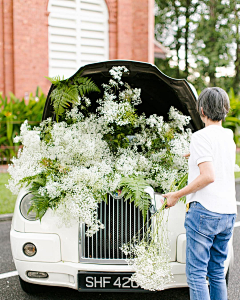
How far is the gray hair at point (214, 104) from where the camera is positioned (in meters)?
2.48

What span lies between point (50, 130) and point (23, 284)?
1.55m

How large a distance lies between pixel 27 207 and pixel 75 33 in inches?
502

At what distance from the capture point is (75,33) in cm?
1477

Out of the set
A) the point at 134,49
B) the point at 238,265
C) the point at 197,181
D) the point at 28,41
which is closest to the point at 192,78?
the point at 134,49

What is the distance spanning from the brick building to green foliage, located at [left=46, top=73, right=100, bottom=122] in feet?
34.0

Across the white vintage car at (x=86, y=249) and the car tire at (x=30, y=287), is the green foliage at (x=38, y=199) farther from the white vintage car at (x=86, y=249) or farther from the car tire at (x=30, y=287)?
the car tire at (x=30, y=287)

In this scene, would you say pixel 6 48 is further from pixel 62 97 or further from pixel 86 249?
pixel 86 249

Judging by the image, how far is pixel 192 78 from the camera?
2997 cm

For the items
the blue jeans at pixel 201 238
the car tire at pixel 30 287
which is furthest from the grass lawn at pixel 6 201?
the blue jeans at pixel 201 238

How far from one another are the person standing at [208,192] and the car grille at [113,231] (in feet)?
2.09

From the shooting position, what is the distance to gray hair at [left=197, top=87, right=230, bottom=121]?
2.48m

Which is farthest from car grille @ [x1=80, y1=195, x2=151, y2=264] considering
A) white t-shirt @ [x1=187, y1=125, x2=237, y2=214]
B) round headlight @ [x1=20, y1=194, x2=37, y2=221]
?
white t-shirt @ [x1=187, y1=125, x2=237, y2=214]

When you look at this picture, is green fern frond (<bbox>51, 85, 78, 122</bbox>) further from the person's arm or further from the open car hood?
the person's arm

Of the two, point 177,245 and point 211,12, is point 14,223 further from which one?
point 211,12
